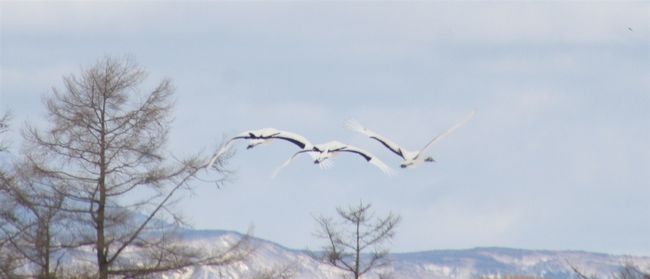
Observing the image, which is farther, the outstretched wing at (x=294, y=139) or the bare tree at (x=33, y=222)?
the bare tree at (x=33, y=222)

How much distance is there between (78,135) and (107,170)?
3.86 feet

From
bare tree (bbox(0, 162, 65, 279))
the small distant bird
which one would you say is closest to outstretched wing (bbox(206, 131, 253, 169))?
the small distant bird

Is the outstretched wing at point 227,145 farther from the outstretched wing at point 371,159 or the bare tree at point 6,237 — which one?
the bare tree at point 6,237

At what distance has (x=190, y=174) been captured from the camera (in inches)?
1448

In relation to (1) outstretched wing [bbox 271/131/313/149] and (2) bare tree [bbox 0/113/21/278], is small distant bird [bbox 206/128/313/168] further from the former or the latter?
(2) bare tree [bbox 0/113/21/278]

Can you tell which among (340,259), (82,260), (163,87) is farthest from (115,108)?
(340,259)

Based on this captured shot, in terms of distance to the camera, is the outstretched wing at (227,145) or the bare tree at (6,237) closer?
the outstretched wing at (227,145)

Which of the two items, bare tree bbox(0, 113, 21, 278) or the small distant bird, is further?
bare tree bbox(0, 113, 21, 278)

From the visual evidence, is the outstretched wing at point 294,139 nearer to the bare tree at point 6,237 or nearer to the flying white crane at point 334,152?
the flying white crane at point 334,152

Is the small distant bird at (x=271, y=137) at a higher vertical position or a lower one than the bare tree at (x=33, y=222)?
lower

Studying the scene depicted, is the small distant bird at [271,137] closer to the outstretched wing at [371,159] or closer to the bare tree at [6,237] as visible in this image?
the outstretched wing at [371,159]

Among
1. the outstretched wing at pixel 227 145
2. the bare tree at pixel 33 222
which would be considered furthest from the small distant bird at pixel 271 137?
the bare tree at pixel 33 222

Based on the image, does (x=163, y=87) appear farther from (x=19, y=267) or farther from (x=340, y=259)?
(x=340, y=259)

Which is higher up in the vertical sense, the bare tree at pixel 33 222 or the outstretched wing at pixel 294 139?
the bare tree at pixel 33 222
